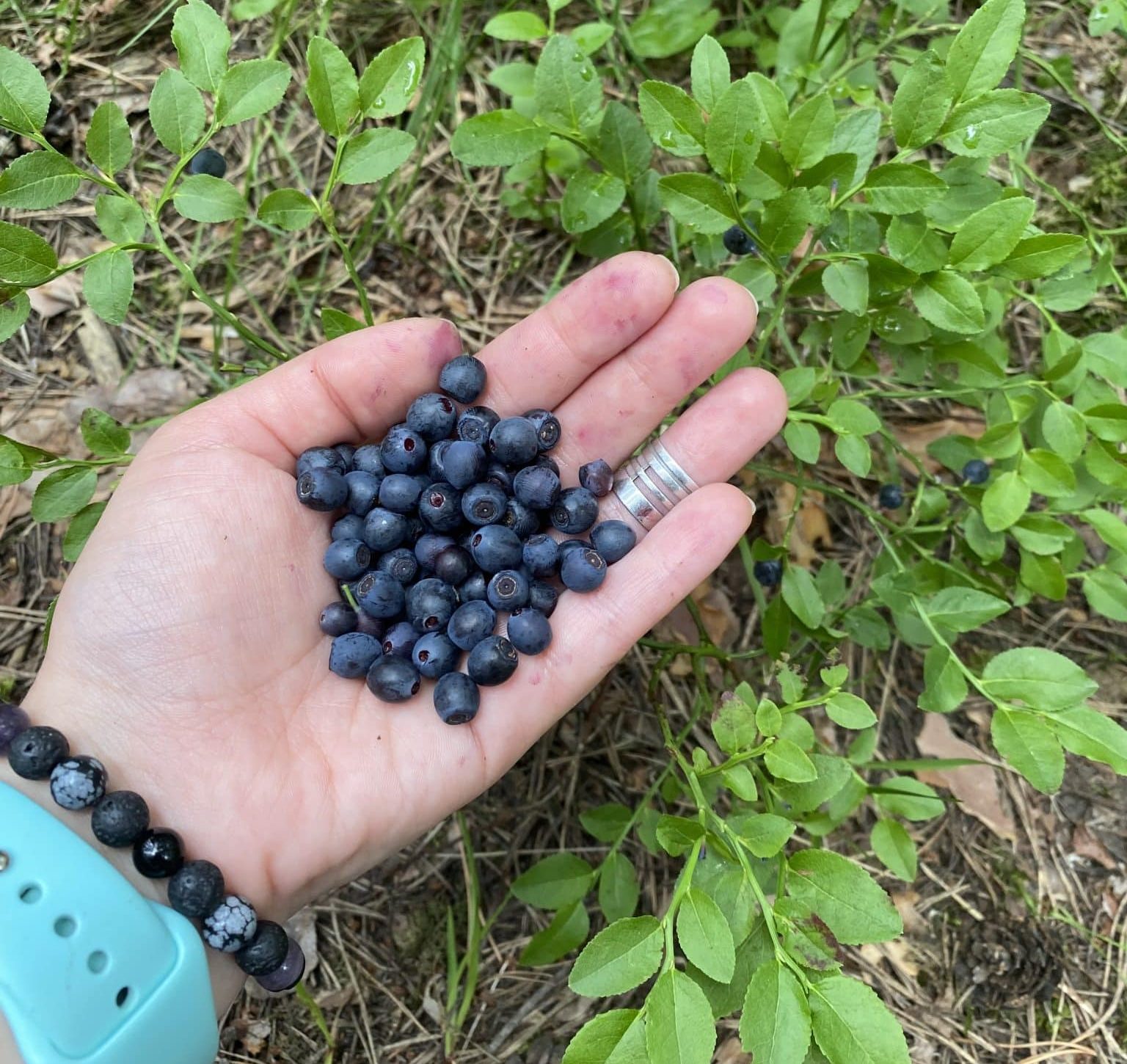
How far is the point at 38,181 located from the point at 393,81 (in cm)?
A: 79

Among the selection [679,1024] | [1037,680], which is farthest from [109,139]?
[1037,680]

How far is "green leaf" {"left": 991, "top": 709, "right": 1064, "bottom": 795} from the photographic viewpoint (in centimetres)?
194

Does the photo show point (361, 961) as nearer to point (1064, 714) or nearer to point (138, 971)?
point (138, 971)

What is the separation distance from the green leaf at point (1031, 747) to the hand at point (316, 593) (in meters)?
0.74

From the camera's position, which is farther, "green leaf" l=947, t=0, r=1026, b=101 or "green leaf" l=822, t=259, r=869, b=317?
"green leaf" l=822, t=259, r=869, b=317

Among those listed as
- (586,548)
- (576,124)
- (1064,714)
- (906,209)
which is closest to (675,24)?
(576,124)

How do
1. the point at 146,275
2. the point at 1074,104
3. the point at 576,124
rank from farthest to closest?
the point at 1074,104 < the point at 146,275 < the point at 576,124

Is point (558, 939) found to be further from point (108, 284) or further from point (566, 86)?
point (566, 86)

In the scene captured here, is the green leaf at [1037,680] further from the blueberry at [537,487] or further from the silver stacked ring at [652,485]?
the blueberry at [537,487]

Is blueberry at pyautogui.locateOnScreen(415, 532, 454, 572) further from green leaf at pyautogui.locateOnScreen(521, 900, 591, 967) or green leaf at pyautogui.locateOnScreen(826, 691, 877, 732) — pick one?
green leaf at pyautogui.locateOnScreen(826, 691, 877, 732)

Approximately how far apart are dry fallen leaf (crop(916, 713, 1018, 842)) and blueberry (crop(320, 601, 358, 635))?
1.96 metres

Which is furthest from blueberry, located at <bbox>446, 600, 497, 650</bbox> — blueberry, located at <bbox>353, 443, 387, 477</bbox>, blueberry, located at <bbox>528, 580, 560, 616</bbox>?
blueberry, located at <bbox>353, 443, 387, 477</bbox>

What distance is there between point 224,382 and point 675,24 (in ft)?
6.69

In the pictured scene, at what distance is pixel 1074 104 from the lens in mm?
3746
